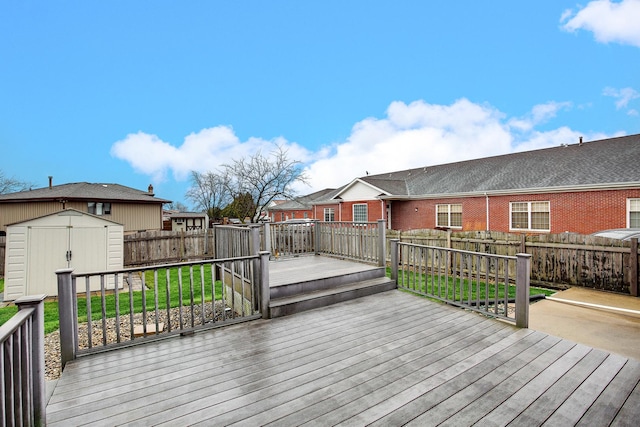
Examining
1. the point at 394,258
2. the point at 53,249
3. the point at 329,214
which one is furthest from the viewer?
the point at 329,214

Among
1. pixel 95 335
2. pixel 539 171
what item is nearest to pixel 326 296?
pixel 95 335

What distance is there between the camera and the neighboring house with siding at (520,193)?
12.2m

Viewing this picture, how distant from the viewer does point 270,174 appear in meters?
20.1

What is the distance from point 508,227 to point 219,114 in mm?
40849

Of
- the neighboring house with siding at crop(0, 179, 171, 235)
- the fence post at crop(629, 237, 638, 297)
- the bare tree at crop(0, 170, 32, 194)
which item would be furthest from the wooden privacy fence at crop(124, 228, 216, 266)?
the bare tree at crop(0, 170, 32, 194)

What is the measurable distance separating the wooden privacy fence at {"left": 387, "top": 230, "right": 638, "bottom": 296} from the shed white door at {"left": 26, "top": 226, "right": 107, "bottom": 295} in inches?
443

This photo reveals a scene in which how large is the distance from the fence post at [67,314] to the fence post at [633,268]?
399 inches

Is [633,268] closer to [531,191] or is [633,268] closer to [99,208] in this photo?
[531,191]

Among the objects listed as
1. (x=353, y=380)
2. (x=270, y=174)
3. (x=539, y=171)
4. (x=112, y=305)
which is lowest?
(x=112, y=305)

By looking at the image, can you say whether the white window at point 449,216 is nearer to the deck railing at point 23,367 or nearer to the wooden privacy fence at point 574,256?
the wooden privacy fence at point 574,256

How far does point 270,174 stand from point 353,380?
18.3 metres

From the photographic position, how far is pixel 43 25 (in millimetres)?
18750

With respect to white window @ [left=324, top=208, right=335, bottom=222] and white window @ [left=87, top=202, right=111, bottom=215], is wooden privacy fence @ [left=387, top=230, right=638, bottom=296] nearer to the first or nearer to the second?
white window @ [left=324, top=208, right=335, bottom=222]

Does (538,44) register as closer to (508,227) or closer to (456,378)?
(508,227)
